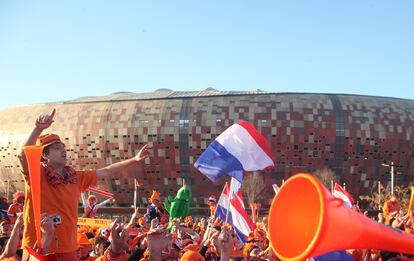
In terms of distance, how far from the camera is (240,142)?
703 cm

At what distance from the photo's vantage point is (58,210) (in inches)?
164

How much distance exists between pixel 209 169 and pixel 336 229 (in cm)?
500

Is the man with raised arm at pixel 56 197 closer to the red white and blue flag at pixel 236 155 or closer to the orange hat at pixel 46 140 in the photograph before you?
the orange hat at pixel 46 140

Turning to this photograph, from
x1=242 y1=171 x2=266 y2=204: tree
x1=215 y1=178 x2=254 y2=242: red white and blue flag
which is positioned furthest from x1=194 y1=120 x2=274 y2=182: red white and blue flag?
x1=242 y1=171 x2=266 y2=204: tree

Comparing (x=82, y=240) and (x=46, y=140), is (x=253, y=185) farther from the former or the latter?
(x=46, y=140)

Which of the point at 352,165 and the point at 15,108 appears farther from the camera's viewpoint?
the point at 15,108

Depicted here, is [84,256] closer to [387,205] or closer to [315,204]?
[315,204]

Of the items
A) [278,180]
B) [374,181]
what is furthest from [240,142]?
[374,181]

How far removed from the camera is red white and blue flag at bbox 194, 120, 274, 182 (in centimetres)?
693

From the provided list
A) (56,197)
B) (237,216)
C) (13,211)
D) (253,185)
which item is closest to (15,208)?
(13,211)

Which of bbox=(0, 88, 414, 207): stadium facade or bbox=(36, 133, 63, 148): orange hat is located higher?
bbox=(36, 133, 63, 148): orange hat

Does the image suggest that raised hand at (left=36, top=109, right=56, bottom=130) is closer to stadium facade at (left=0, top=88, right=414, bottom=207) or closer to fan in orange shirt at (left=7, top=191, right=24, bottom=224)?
fan in orange shirt at (left=7, top=191, right=24, bottom=224)

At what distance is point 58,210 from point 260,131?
55759 millimetres

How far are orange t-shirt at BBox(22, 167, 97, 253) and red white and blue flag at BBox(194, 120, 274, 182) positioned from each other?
290 centimetres
